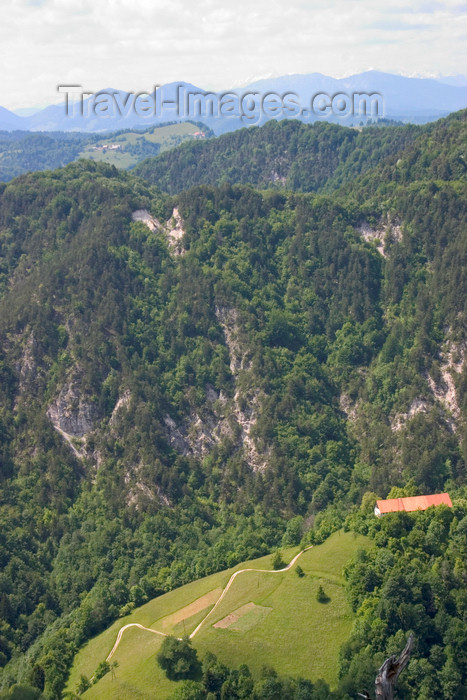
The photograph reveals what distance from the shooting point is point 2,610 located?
105750 millimetres

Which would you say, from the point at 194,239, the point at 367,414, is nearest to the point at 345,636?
the point at 367,414

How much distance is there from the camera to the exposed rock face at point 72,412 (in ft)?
461

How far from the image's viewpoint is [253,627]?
88.6 metres

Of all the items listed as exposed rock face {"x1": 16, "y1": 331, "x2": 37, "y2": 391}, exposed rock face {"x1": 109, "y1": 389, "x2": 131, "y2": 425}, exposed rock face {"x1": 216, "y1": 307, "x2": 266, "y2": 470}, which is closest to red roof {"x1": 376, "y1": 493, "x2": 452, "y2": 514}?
exposed rock face {"x1": 216, "y1": 307, "x2": 266, "y2": 470}

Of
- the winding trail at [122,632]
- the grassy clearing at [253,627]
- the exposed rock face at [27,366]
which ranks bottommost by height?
the winding trail at [122,632]

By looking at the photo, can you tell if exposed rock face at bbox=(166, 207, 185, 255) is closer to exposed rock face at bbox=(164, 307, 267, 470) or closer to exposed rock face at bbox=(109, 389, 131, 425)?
exposed rock face at bbox=(164, 307, 267, 470)

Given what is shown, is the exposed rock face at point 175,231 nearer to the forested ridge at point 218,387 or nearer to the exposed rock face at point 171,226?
the exposed rock face at point 171,226

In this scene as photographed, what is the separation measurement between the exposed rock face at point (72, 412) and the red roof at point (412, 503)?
208ft

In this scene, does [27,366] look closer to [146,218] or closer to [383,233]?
[146,218]

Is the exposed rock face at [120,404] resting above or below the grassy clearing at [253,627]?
above

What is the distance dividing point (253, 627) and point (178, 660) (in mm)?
11419

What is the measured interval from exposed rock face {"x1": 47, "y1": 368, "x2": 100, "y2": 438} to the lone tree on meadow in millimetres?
65160

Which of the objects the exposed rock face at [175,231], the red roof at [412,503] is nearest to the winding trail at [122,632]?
the red roof at [412,503]

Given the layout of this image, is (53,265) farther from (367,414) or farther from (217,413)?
(367,414)
